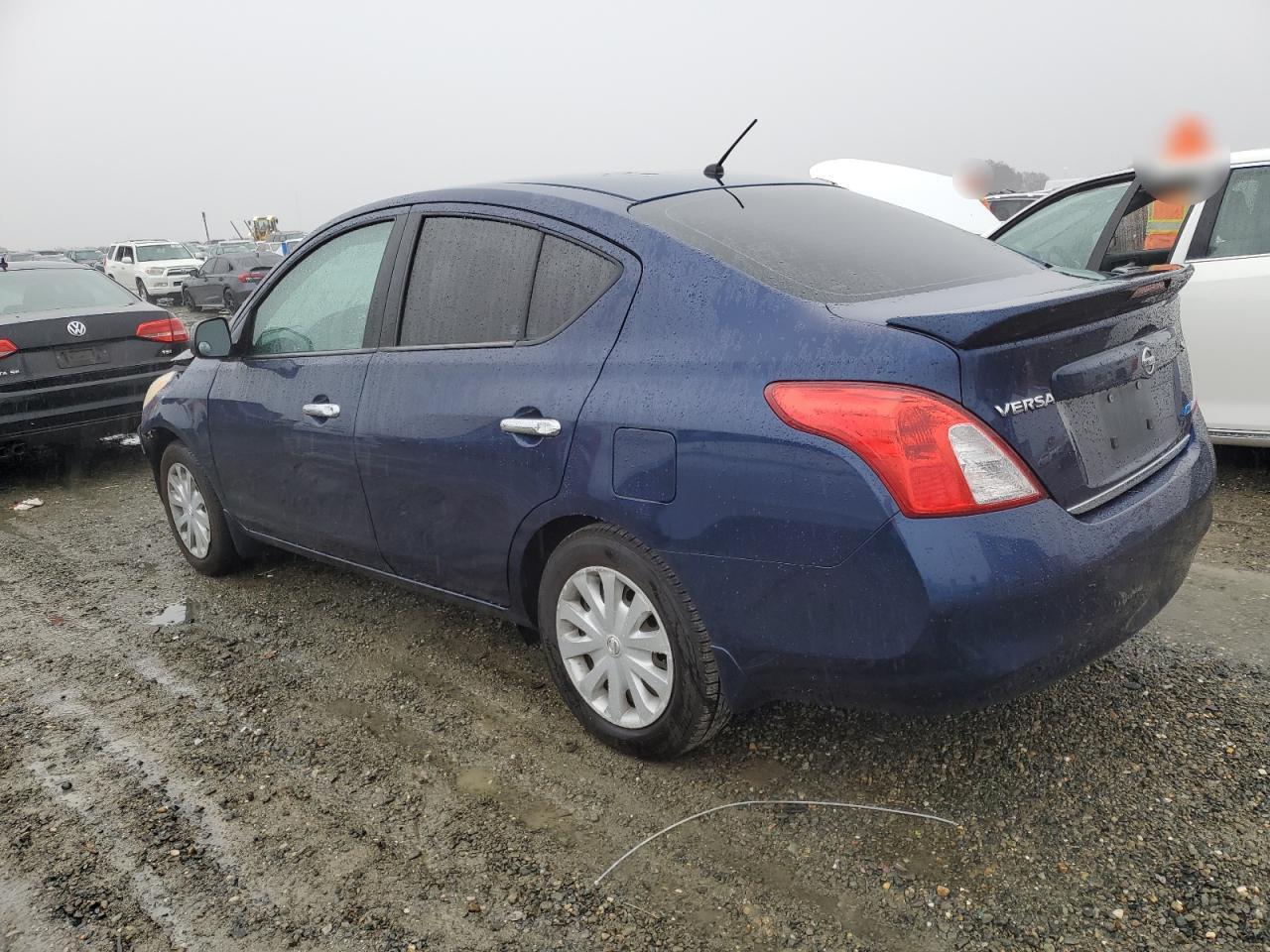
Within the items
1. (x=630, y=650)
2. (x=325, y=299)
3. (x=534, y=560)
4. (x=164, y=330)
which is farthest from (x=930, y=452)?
(x=164, y=330)

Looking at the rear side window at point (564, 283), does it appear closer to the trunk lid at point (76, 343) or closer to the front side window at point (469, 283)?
the front side window at point (469, 283)

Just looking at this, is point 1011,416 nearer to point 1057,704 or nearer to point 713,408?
point 713,408

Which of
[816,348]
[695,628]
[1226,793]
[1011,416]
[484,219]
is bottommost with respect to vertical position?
[1226,793]

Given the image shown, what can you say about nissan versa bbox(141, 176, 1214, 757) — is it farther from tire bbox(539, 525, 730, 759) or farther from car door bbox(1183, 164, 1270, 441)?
car door bbox(1183, 164, 1270, 441)

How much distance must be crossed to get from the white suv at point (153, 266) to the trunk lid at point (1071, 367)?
27608 millimetres

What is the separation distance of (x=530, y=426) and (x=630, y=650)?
26.8 inches

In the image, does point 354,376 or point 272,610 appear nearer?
point 354,376

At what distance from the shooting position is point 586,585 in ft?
8.78

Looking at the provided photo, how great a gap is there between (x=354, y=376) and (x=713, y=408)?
158cm

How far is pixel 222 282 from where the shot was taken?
2338 cm

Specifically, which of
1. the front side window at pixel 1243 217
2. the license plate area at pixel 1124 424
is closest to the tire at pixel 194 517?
the license plate area at pixel 1124 424

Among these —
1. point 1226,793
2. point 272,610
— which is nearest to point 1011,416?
point 1226,793

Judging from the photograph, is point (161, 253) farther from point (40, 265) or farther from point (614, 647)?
point (614, 647)

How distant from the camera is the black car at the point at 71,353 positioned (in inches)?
249
